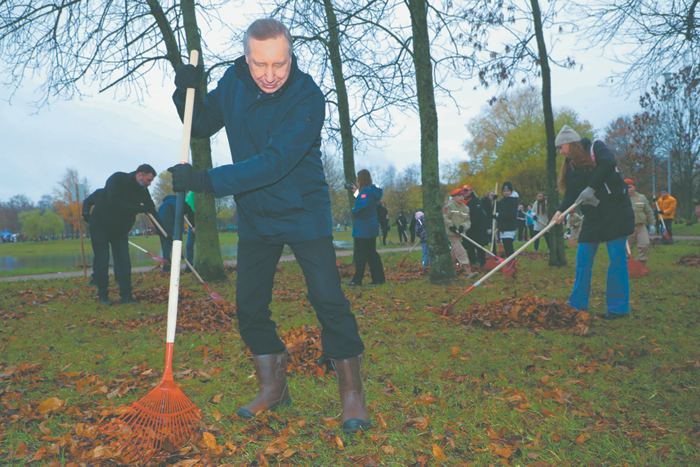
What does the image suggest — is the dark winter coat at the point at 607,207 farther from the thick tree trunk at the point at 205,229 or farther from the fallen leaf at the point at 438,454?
the thick tree trunk at the point at 205,229

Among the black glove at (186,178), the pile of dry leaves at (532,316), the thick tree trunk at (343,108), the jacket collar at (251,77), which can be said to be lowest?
the pile of dry leaves at (532,316)

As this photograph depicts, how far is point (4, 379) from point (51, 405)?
97cm

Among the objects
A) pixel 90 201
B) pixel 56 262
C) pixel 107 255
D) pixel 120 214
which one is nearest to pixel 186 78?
pixel 120 214

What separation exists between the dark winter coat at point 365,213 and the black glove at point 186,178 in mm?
5791

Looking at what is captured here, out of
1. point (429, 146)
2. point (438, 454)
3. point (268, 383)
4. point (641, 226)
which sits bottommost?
point (438, 454)

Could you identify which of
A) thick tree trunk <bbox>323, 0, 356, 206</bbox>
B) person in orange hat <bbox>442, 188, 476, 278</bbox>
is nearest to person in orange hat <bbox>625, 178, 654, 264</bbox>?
person in orange hat <bbox>442, 188, 476, 278</bbox>

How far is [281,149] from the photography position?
2.25 metres

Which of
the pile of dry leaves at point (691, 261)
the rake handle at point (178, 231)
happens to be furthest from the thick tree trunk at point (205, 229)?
the pile of dry leaves at point (691, 261)

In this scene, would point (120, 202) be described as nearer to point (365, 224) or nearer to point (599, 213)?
point (365, 224)

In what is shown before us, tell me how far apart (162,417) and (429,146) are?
6.53 m

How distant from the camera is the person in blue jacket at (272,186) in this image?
2.25 meters

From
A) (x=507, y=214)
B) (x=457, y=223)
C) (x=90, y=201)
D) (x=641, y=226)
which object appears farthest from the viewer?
(x=507, y=214)

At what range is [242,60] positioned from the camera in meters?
2.51

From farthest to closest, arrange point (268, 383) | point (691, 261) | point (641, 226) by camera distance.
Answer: point (691, 261)
point (641, 226)
point (268, 383)
